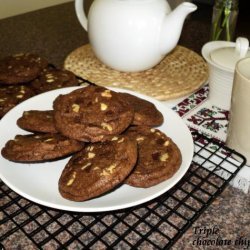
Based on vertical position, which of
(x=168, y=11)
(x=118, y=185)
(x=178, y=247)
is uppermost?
(x=168, y=11)

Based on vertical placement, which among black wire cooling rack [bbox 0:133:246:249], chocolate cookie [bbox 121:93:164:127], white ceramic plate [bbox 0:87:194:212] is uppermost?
chocolate cookie [bbox 121:93:164:127]

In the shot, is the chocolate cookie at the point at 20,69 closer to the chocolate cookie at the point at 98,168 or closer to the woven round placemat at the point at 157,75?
the woven round placemat at the point at 157,75

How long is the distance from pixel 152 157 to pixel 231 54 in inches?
15.5

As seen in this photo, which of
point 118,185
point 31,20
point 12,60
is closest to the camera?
point 118,185

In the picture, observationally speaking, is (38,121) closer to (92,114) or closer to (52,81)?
(92,114)

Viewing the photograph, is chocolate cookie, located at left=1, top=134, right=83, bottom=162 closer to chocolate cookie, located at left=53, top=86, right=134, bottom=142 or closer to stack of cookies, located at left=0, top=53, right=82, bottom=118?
chocolate cookie, located at left=53, top=86, right=134, bottom=142

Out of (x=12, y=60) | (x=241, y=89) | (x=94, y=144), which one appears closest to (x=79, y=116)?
(x=94, y=144)

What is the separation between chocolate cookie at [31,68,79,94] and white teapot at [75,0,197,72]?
6.4 inches

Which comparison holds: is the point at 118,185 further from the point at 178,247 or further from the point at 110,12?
the point at 110,12

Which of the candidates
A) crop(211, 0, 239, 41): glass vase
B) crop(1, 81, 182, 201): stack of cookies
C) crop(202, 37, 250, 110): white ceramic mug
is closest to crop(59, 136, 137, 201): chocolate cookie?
crop(1, 81, 182, 201): stack of cookies

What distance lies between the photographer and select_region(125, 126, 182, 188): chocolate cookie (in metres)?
0.57

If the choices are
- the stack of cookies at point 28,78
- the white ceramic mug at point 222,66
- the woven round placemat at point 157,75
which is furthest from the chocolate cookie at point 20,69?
the white ceramic mug at point 222,66

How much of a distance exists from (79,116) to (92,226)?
0.20m

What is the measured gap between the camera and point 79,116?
634 millimetres
